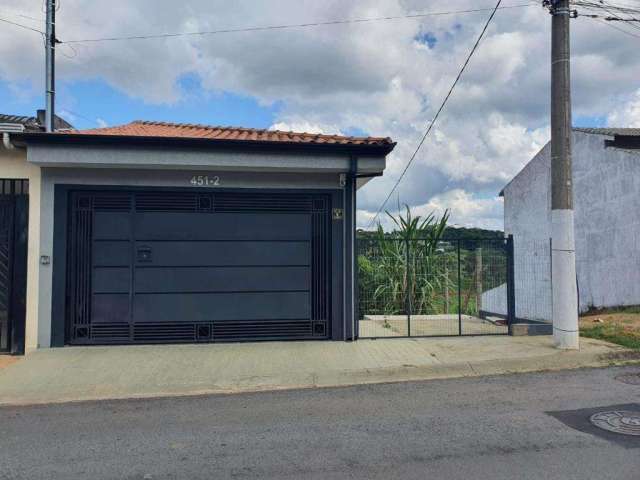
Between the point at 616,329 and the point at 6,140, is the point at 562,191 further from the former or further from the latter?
the point at 6,140

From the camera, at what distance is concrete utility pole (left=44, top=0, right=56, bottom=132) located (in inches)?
444

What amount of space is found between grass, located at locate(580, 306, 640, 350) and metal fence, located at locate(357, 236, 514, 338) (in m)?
1.55

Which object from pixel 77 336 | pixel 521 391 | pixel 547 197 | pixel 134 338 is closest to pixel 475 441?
pixel 521 391

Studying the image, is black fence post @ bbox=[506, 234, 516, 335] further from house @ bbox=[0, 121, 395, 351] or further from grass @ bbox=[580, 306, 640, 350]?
house @ bbox=[0, 121, 395, 351]

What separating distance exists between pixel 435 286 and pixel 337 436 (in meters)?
7.73

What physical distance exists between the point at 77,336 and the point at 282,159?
14.6 ft

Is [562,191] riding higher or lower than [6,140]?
lower

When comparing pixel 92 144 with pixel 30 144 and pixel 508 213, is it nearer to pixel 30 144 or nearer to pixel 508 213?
pixel 30 144

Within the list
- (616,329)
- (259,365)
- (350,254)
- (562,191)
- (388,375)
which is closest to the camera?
(388,375)

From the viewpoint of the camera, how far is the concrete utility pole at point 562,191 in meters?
8.22

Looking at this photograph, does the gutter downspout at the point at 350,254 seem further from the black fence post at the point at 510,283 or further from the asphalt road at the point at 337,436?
the black fence post at the point at 510,283

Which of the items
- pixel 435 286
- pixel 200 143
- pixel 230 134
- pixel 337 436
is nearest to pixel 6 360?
pixel 200 143

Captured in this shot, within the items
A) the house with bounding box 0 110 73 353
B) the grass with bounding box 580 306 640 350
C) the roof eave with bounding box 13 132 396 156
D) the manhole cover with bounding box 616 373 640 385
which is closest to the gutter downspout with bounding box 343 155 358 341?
the roof eave with bounding box 13 132 396 156

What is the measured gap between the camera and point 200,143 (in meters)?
8.38
